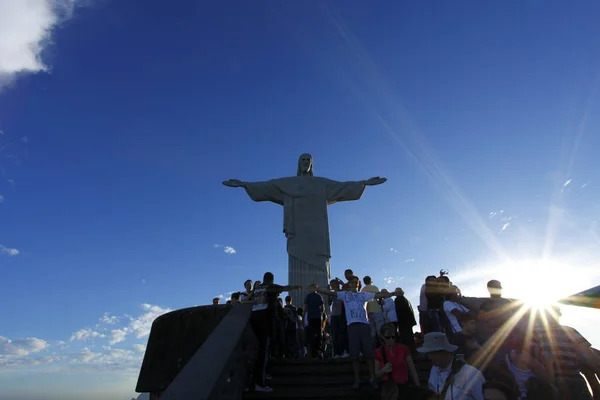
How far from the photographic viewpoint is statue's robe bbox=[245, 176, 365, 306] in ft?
44.3

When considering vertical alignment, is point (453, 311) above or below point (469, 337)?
above

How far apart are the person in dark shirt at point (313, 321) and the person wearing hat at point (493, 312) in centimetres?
303

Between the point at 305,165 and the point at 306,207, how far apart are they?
158 centimetres

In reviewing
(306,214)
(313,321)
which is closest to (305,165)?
(306,214)

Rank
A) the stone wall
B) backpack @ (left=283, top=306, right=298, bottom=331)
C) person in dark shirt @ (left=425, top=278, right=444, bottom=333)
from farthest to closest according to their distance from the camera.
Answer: the stone wall
backpack @ (left=283, top=306, right=298, bottom=331)
person in dark shirt @ (left=425, top=278, right=444, bottom=333)

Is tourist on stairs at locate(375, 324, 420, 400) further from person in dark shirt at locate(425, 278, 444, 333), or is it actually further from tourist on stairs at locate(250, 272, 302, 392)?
tourist on stairs at locate(250, 272, 302, 392)

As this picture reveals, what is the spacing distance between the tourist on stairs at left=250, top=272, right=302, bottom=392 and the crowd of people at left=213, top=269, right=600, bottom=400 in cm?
1

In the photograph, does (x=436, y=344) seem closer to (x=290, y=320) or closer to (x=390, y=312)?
(x=390, y=312)

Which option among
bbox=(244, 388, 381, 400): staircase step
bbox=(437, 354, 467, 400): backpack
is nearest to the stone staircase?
bbox=(244, 388, 381, 400): staircase step

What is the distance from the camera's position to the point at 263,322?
22.3 ft

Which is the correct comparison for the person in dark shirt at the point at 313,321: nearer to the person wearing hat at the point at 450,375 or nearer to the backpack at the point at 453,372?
the person wearing hat at the point at 450,375

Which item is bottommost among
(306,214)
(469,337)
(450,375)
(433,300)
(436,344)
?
(450,375)

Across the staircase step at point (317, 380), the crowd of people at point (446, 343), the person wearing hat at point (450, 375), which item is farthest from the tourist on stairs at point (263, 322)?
the person wearing hat at point (450, 375)

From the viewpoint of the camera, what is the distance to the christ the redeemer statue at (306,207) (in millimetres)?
13516
